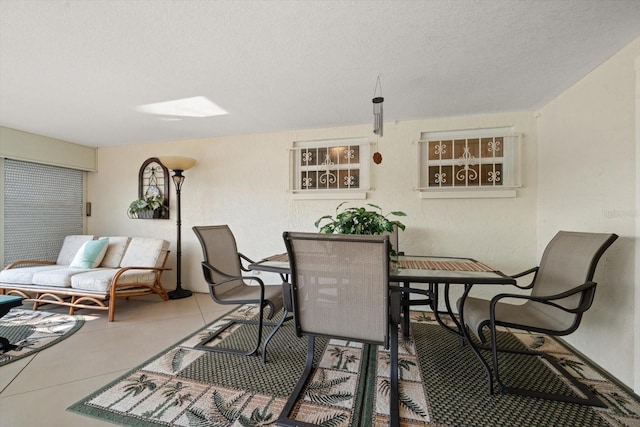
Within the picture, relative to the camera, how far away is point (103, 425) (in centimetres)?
134

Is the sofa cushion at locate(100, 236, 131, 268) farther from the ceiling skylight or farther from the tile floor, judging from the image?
the ceiling skylight

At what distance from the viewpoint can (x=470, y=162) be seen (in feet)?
9.87

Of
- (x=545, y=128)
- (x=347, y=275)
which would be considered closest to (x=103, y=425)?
(x=347, y=275)

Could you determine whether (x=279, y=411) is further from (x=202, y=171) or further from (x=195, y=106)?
(x=202, y=171)

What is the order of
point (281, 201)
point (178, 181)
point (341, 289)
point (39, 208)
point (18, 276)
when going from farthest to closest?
point (39, 208)
point (178, 181)
point (281, 201)
point (18, 276)
point (341, 289)

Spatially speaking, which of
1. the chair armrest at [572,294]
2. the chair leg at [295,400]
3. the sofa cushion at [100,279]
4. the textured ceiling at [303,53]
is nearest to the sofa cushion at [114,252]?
the sofa cushion at [100,279]

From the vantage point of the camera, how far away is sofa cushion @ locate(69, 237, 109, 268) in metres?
3.34

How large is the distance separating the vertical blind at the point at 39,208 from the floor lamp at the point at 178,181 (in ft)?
→ 6.34

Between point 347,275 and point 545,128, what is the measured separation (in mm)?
2819

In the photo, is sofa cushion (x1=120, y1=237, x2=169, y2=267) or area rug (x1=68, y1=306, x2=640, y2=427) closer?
area rug (x1=68, y1=306, x2=640, y2=427)

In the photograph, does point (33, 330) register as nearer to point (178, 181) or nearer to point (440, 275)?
point (178, 181)

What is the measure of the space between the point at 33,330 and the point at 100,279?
2.07 feet

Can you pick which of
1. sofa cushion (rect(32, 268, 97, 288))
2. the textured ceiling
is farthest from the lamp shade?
sofa cushion (rect(32, 268, 97, 288))

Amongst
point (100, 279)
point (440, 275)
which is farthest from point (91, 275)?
point (440, 275)
